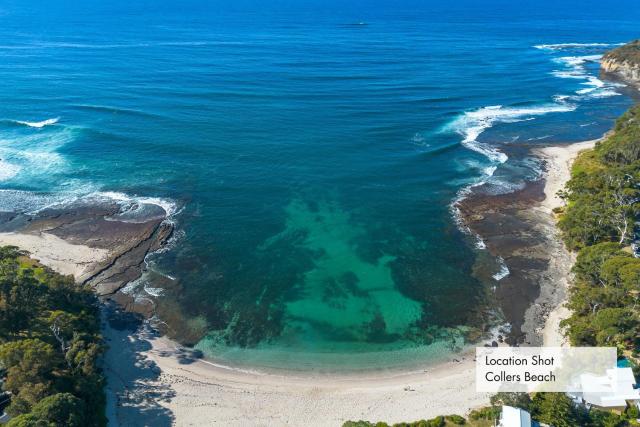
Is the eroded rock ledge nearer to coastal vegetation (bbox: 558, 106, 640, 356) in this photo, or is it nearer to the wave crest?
the wave crest

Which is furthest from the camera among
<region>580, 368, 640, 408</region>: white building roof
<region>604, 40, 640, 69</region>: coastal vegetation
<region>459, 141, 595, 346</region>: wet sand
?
<region>604, 40, 640, 69</region>: coastal vegetation

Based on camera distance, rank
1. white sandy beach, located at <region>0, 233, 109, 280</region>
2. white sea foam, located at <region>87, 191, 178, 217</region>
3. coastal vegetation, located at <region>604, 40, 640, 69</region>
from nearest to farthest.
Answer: white sandy beach, located at <region>0, 233, 109, 280</region> → white sea foam, located at <region>87, 191, 178, 217</region> → coastal vegetation, located at <region>604, 40, 640, 69</region>

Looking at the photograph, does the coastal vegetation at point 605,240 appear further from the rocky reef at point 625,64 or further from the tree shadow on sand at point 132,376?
the rocky reef at point 625,64

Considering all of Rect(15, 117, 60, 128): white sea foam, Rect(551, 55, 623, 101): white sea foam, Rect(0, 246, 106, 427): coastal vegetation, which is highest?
Rect(551, 55, 623, 101): white sea foam

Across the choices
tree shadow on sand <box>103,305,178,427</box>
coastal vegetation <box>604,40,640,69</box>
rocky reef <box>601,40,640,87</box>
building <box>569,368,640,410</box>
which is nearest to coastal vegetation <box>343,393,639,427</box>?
building <box>569,368,640,410</box>

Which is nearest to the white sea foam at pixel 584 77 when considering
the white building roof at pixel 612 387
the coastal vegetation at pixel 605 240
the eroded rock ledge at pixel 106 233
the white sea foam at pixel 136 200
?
the coastal vegetation at pixel 605 240

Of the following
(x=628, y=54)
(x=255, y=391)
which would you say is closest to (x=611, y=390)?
(x=255, y=391)

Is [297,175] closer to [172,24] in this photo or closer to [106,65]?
[106,65]

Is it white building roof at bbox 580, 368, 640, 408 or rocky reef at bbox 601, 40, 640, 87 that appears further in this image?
rocky reef at bbox 601, 40, 640, 87
